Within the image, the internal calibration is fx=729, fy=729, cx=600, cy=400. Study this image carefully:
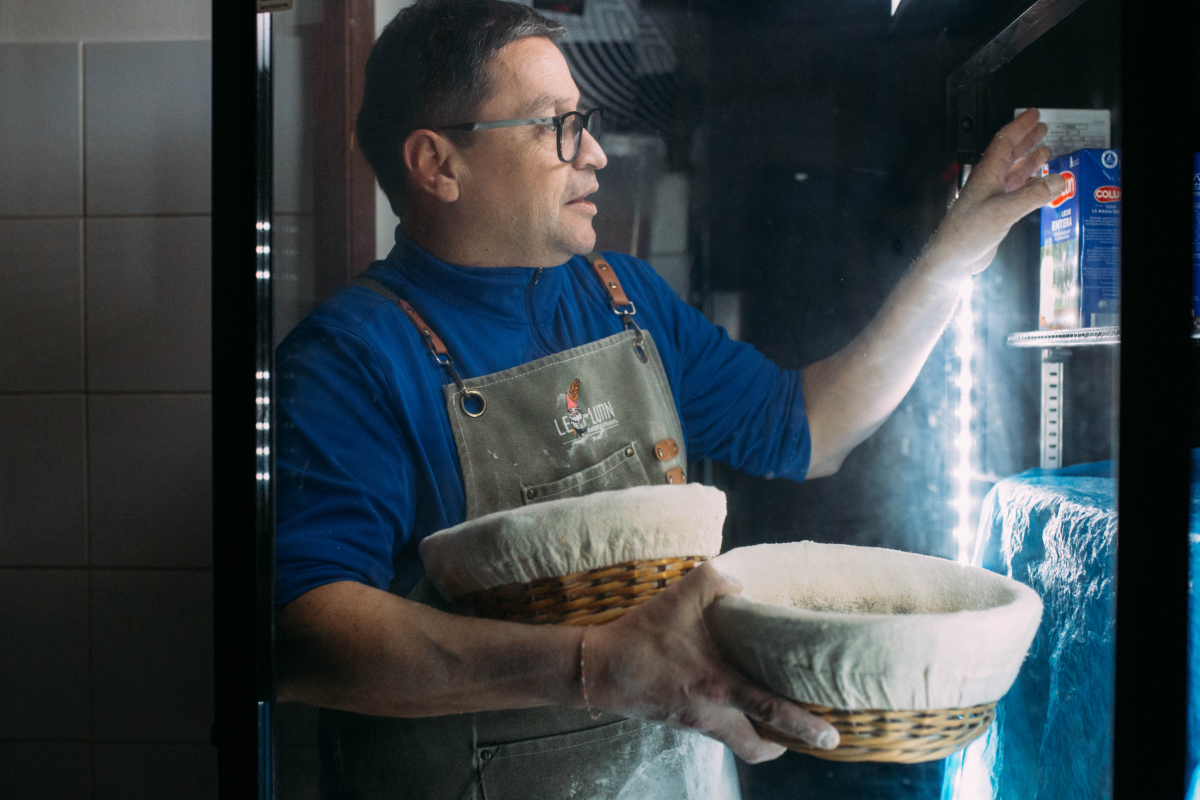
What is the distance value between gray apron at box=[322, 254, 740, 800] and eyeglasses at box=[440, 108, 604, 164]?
77mm

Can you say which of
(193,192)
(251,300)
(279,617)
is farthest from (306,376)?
(193,192)

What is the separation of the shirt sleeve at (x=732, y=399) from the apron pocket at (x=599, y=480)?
0.04 m

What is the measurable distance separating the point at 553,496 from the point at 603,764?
0.21 metres

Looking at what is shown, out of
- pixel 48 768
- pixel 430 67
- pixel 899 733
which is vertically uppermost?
pixel 430 67

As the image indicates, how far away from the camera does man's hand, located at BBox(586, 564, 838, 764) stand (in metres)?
0.47

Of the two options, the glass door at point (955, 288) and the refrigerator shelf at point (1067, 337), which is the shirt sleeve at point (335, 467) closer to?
the glass door at point (955, 288)

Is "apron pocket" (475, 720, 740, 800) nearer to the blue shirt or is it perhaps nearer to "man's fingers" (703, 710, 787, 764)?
"man's fingers" (703, 710, 787, 764)

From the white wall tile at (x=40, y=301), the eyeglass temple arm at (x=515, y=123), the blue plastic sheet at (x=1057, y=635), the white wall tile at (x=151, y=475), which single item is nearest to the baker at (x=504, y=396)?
the eyeglass temple arm at (x=515, y=123)

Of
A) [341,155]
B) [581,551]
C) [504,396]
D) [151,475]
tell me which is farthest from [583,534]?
[151,475]

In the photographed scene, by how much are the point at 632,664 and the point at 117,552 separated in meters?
0.69

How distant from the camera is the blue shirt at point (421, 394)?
52cm

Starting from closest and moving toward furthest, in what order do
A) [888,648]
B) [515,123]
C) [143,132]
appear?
1. [888,648]
2. [515,123]
3. [143,132]

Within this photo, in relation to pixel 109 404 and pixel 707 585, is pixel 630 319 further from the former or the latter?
pixel 109 404

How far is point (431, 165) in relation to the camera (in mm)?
535
